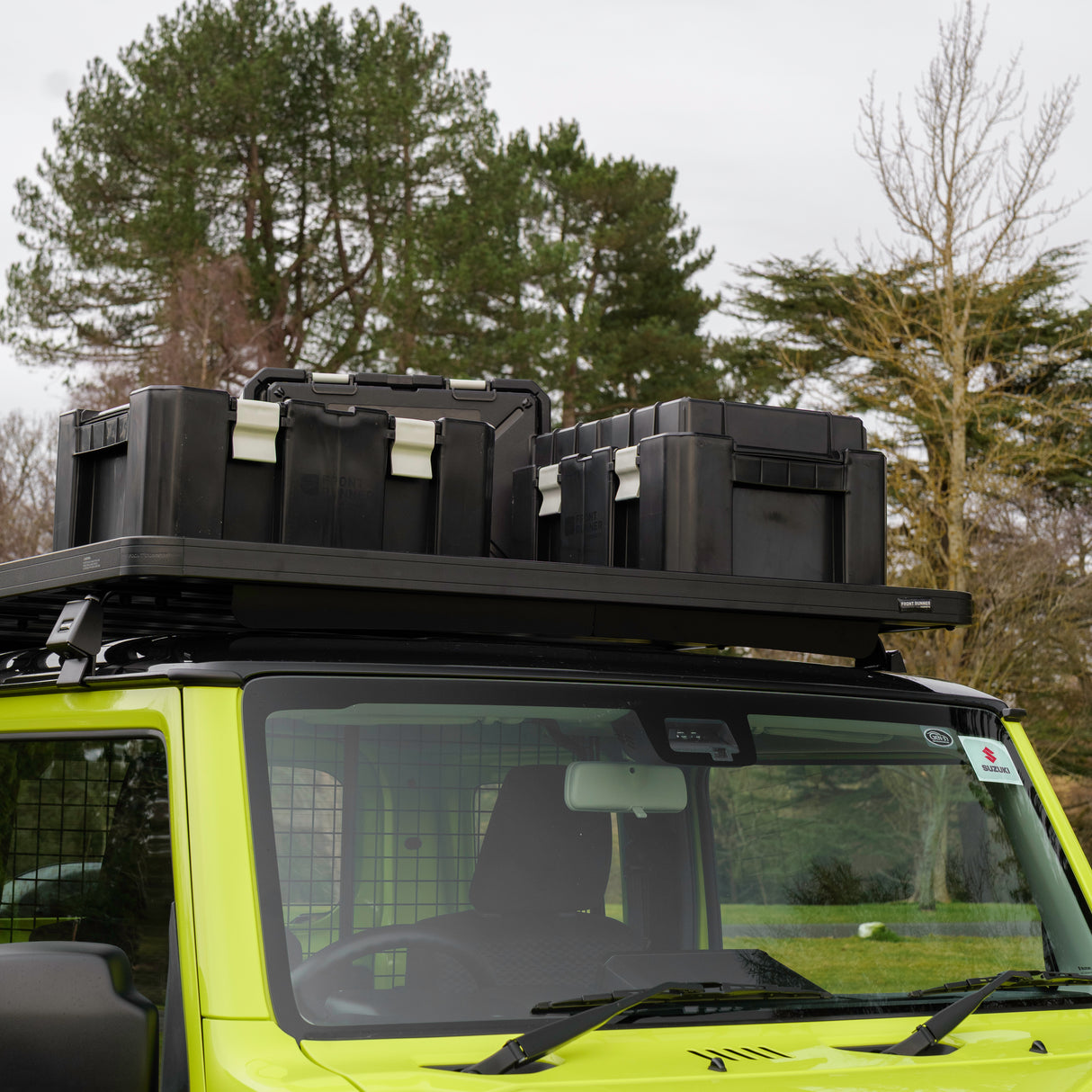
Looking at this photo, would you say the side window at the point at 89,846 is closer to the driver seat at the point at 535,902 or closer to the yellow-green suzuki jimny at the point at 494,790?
the yellow-green suzuki jimny at the point at 494,790

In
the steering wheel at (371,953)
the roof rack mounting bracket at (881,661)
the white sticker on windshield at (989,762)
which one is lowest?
the steering wheel at (371,953)

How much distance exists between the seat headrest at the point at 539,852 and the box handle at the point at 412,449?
0.64 metres

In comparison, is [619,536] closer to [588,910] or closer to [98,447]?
[588,910]

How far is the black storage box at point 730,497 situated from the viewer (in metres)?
2.66

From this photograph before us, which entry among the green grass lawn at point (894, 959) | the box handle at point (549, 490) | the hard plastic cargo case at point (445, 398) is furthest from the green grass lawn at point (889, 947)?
the hard plastic cargo case at point (445, 398)

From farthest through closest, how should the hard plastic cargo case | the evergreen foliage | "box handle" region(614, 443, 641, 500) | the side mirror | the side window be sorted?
the evergreen foliage, the hard plastic cargo case, "box handle" region(614, 443, 641, 500), the side window, the side mirror

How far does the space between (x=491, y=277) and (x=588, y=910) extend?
2569 centimetres

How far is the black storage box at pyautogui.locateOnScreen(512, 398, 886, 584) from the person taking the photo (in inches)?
105

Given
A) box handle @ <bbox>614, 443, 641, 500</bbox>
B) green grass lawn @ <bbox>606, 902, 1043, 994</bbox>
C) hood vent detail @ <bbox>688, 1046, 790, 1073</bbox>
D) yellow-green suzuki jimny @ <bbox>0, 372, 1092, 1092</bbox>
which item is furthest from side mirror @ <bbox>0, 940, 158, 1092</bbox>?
box handle @ <bbox>614, 443, 641, 500</bbox>

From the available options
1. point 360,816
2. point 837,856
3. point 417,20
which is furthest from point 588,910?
point 417,20

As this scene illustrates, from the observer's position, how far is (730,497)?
2.68 meters

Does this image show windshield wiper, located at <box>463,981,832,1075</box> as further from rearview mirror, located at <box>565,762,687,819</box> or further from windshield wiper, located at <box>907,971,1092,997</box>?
rearview mirror, located at <box>565,762,687,819</box>

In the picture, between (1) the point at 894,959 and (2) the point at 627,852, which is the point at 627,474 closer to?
(2) the point at 627,852

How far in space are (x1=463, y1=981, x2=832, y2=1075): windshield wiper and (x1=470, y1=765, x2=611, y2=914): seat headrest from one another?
0.91 ft
